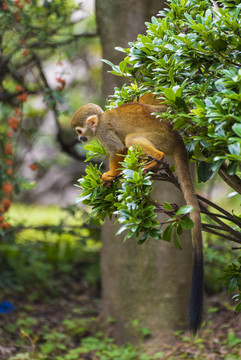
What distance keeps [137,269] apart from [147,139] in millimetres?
1902

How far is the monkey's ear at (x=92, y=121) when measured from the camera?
7.29 ft

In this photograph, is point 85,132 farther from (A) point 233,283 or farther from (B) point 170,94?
(A) point 233,283

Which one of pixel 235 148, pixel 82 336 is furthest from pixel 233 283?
pixel 82 336

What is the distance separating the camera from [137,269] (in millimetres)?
3672

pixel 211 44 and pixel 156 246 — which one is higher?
pixel 211 44

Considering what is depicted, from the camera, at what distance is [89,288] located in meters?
5.20

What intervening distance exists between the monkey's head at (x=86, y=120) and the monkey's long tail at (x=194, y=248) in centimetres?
51

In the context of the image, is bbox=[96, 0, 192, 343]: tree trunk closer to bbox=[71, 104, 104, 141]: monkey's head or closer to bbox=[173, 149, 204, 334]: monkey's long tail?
bbox=[71, 104, 104, 141]: monkey's head

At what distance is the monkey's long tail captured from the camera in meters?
1.67

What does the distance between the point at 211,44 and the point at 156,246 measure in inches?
87.6

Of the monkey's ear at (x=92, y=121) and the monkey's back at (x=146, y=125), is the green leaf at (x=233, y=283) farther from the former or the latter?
the monkey's ear at (x=92, y=121)

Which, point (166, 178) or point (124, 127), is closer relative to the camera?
point (166, 178)

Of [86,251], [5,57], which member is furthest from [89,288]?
[5,57]

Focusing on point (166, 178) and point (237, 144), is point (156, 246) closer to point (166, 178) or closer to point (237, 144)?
point (166, 178)
